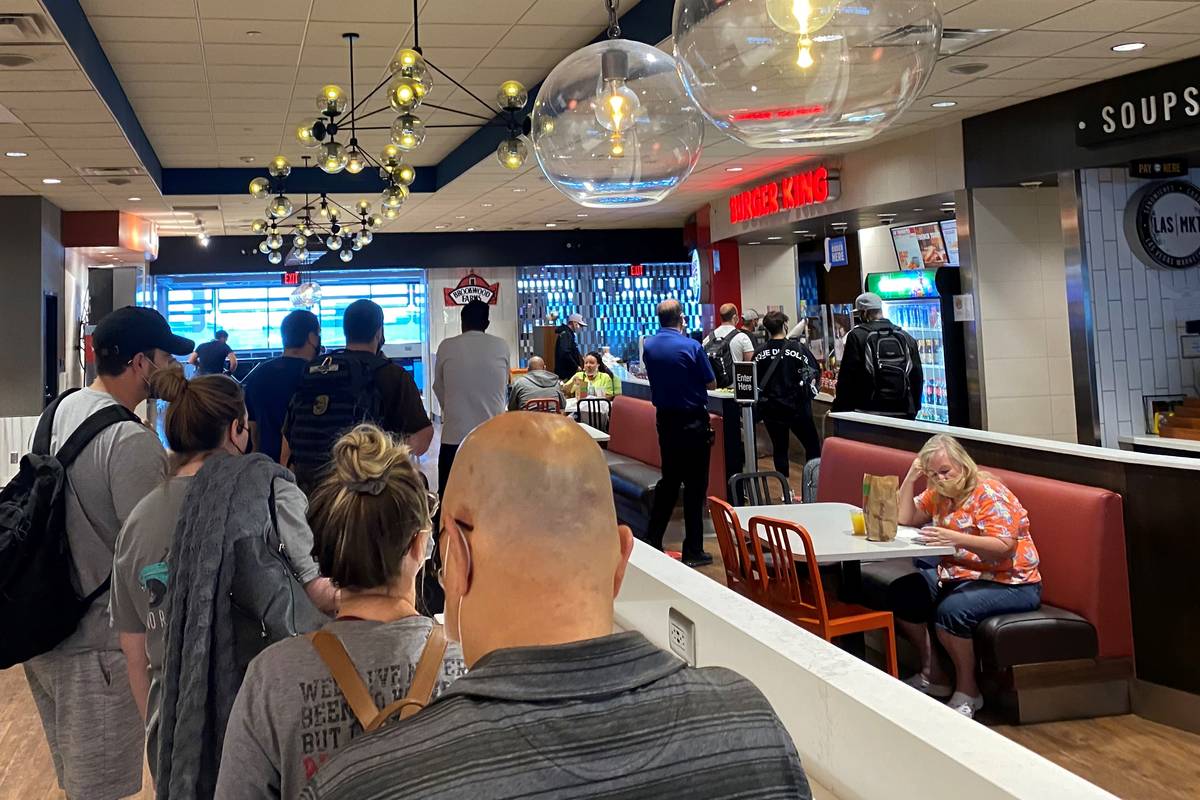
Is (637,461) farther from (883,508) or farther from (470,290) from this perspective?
(470,290)

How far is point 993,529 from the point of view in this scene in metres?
4.11

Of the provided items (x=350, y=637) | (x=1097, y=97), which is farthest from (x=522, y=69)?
(x=350, y=637)

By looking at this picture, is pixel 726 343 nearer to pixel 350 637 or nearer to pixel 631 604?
pixel 631 604

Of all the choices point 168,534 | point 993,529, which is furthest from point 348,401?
point 993,529

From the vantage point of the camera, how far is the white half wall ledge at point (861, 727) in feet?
4.02

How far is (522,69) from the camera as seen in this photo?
7246 millimetres

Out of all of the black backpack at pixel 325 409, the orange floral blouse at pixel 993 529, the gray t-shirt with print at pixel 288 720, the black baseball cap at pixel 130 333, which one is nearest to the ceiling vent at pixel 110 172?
the black backpack at pixel 325 409

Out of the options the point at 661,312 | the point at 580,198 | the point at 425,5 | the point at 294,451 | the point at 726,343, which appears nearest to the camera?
the point at 580,198

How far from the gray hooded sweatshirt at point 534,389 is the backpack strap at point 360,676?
703cm

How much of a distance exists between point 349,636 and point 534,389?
7.23 m

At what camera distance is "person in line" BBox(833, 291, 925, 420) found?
7.45 m

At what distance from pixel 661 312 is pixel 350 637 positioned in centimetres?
551

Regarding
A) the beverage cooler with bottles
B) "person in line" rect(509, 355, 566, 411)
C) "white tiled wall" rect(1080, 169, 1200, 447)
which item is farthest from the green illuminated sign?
"person in line" rect(509, 355, 566, 411)

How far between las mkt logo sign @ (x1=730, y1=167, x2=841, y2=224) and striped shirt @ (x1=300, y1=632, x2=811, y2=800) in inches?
383
